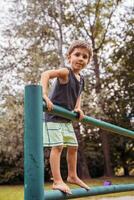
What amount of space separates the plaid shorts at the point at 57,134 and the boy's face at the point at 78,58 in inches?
13.8

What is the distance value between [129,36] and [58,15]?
13.4 ft

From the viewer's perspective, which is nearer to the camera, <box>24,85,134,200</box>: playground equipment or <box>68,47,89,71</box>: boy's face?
<box>24,85,134,200</box>: playground equipment

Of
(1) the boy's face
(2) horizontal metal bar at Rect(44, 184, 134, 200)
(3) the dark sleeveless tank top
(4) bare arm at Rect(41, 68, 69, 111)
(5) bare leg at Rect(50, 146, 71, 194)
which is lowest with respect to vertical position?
(2) horizontal metal bar at Rect(44, 184, 134, 200)

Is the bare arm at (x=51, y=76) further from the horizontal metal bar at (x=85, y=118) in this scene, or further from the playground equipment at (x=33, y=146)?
the playground equipment at (x=33, y=146)

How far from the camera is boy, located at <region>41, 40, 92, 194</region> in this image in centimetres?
224

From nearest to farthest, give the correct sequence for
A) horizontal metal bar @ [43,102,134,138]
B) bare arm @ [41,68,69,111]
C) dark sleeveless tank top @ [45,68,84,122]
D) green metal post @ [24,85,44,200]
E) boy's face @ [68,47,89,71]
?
green metal post @ [24,85,44,200] → horizontal metal bar @ [43,102,134,138] → bare arm @ [41,68,69,111] → dark sleeveless tank top @ [45,68,84,122] → boy's face @ [68,47,89,71]

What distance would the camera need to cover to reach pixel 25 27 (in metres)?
17.5

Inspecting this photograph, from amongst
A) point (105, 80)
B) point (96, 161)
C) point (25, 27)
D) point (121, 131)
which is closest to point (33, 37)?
point (25, 27)

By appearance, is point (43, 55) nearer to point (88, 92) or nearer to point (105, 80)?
point (88, 92)

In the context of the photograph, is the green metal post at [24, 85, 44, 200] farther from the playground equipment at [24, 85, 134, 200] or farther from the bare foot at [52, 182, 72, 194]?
the bare foot at [52, 182, 72, 194]

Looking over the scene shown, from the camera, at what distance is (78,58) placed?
100.0 inches

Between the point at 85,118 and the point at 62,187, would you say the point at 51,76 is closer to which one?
the point at 85,118

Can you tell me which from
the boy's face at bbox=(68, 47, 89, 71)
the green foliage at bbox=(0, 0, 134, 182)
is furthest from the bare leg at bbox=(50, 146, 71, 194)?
the green foliage at bbox=(0, 0, 134, 182)

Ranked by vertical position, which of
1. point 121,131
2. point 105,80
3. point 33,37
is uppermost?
point 33,37
